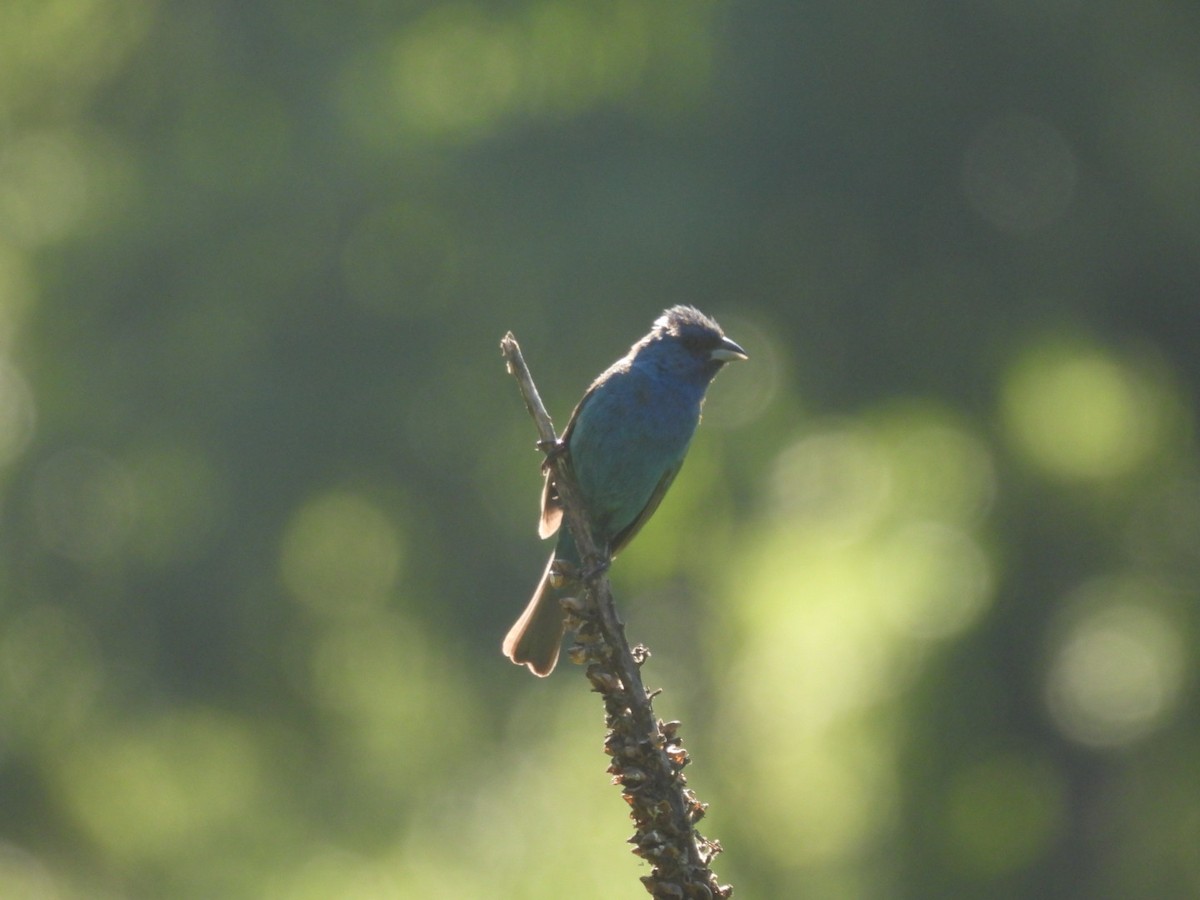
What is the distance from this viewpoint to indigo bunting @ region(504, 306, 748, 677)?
4.36 m

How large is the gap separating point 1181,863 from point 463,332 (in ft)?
14.4

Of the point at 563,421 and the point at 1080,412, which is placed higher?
the point at 563,421

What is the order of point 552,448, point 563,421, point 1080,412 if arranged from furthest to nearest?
point 1080,412, point 563,421, point 552,448

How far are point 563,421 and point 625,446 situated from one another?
2396 mm

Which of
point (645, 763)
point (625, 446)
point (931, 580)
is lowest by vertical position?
point (645, 763)

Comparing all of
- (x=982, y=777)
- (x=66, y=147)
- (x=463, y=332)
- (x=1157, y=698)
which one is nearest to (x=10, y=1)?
(x=66, y=147)

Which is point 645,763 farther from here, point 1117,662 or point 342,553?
point 1117,662

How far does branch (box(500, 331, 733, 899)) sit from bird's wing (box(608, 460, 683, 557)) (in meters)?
1.84

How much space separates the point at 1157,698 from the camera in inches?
281

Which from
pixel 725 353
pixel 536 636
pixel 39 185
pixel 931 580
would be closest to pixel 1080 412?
pixel 931 580

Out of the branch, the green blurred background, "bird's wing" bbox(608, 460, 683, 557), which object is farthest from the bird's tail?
the green blurred background

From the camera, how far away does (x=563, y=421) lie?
22.6ft

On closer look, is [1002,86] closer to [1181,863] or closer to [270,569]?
[1181,863]

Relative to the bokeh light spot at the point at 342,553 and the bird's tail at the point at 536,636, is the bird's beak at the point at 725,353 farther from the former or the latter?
the bokeh light spot at the point at 342,553
